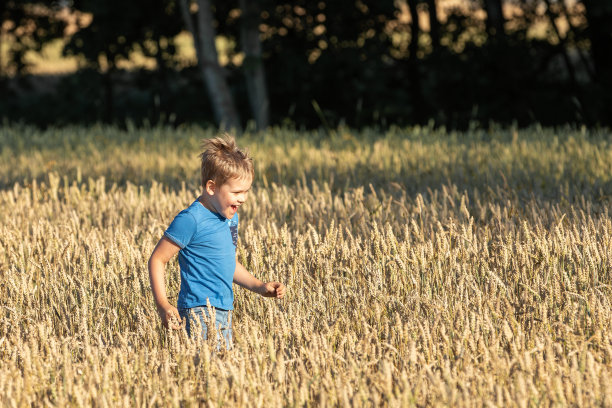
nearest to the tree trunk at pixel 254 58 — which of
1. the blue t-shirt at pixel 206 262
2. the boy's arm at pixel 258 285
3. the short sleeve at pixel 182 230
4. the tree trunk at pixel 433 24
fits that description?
the tree trunk at pixel 433 24

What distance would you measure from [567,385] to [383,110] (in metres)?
17.5

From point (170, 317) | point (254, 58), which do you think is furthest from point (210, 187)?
point (254, 58)

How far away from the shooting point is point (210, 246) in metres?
3.99

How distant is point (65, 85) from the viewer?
79.7 ft

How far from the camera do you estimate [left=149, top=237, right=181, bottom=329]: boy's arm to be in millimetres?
3752

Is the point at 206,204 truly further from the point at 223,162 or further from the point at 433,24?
the point at 433,24

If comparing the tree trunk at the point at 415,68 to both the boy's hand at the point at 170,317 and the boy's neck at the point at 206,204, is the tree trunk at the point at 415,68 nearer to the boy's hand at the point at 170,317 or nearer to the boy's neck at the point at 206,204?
the boy's neck at the point at 206,204

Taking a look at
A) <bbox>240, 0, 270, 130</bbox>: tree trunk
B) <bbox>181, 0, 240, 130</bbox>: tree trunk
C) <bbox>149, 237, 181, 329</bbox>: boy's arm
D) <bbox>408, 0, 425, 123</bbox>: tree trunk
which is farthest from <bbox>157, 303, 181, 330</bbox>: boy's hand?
<bbox>408, 0, 425, 123</bbox>: tree trunk

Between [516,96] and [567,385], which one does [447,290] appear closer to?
[567,385]

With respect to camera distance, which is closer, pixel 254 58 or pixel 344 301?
pixel 344 301

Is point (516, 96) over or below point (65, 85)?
below

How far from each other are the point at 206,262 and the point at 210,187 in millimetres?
360

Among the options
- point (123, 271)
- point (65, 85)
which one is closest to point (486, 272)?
point (123, 271)

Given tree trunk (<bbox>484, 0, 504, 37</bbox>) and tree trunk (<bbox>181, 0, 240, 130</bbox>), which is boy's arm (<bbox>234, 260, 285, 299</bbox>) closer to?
tree trunk (<bbox>181, 0, 240, 130</bbox>)
